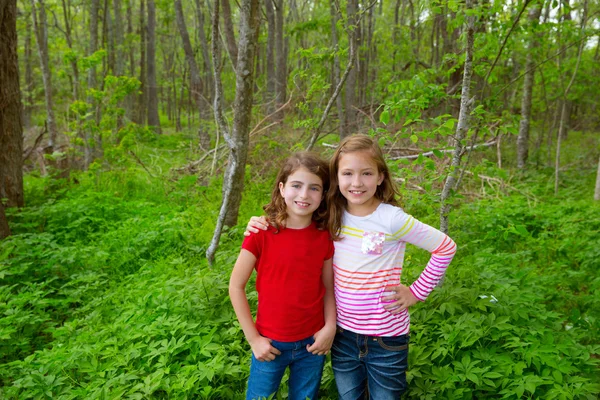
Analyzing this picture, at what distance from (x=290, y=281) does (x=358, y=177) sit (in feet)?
1.98

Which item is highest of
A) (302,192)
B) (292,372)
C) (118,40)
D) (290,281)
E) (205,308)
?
(118,40)

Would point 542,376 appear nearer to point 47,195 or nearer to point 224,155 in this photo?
point 224,155

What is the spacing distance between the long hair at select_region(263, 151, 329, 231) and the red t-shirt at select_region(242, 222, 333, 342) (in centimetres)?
6

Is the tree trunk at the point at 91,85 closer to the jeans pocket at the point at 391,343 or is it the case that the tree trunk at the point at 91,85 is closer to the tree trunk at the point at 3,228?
the tree trunk at the point at 3,228

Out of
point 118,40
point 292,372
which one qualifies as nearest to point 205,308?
point 292,372

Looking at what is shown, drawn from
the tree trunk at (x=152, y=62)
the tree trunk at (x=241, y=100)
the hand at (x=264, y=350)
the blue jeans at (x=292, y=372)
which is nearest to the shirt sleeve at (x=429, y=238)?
the blue jeans at (x=292, y=372)

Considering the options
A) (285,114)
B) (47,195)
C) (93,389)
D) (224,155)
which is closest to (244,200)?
(224,155)

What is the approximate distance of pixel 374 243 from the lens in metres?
1.95

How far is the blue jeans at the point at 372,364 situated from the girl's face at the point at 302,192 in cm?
67

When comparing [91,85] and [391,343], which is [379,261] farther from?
[91,85]

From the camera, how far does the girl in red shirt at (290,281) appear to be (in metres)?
1.97

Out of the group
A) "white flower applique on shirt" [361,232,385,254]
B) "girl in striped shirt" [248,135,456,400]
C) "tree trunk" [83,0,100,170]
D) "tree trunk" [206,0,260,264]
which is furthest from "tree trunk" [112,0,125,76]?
"white flower applique on shirt" [361,232,385,254]

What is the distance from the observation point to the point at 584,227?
539 cm

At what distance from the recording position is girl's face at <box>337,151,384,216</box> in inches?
77.0
